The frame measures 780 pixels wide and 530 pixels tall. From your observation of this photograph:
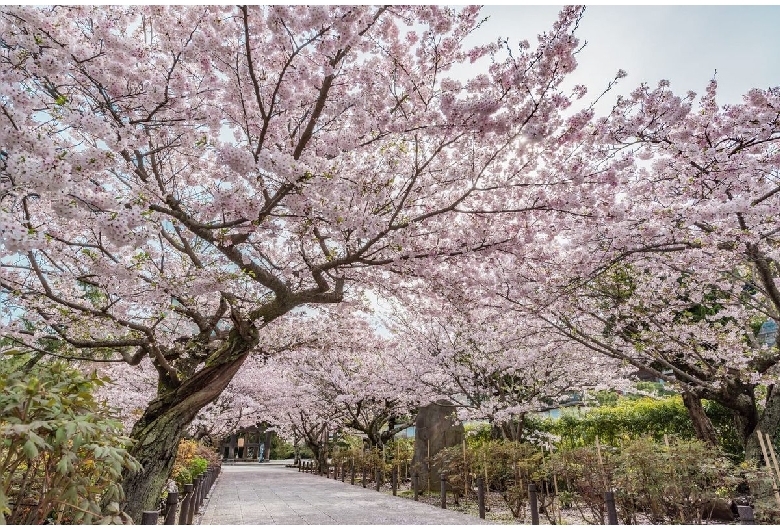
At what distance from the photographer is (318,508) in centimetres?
1002

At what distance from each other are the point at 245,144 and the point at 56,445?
3441 mm

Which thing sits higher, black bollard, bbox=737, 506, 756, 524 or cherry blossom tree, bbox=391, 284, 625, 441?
cherry blossom tree, bbox=391, 284, 625, 441

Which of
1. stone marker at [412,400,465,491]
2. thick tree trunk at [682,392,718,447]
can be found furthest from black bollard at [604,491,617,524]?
stone marker at [412,400,465,491]

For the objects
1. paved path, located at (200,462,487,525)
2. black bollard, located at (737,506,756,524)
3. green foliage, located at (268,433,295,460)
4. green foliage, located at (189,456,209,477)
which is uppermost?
black bollard, located at (737,506,756,524)

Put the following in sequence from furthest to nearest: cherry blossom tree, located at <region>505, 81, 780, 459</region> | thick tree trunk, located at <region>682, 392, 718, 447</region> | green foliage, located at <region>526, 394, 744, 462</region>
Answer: green foliage, located at <region>526, 394, 744, 462</region> < thick tree trunk, located at <region>682, 392, 718, 447</region> < cherry blossom tree, located at <region>505, 81, 780, 459</region>

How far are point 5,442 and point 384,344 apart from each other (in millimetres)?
11687

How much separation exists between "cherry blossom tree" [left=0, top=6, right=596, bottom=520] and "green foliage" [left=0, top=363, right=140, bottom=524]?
96 centimetres

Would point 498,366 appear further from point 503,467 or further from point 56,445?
point 56,445

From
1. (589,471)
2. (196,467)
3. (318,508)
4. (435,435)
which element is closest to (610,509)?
(589,471)

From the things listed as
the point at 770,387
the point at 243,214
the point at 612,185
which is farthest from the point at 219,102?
the point at 770,387

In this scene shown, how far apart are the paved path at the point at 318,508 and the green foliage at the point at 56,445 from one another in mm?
6080

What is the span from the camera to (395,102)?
5125mm

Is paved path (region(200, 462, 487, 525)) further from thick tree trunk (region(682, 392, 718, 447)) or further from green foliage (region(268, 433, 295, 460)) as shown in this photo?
green foliage (region(268, 433, 295, 460))

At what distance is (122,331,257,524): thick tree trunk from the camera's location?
18.5 feet
